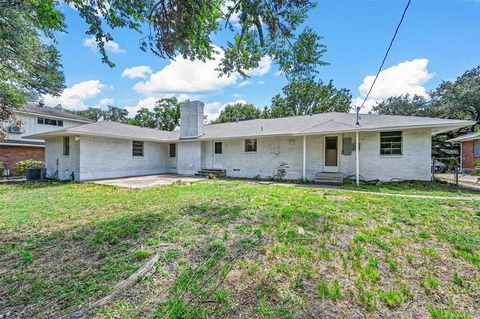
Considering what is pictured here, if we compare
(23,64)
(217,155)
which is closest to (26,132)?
(23,64)

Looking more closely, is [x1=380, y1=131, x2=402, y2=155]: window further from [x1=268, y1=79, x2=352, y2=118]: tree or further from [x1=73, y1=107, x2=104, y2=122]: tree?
[x1=73, y1=107, x2=104, y2=122]: tree

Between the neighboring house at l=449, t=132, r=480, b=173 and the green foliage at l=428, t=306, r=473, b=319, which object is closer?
the green foliage at l=428, t=306, r=473, b=319

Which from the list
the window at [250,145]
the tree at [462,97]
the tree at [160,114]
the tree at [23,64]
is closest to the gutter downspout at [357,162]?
the window at [250,145]

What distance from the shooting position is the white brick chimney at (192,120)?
16531mm

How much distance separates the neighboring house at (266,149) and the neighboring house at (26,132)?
5.96 metres

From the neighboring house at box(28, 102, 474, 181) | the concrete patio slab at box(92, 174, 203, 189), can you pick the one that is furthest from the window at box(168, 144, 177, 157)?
the concrete patio slab at box(92, 174, 203, 189)

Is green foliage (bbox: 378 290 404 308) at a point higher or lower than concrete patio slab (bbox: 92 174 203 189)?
lower

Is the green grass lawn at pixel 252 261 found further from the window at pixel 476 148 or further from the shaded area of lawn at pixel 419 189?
the window at pixel 476 148

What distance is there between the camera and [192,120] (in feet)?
54.7

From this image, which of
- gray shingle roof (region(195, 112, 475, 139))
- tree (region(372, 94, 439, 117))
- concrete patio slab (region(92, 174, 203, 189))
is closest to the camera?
gray shingle roof (region(195, 112, 475, 139))

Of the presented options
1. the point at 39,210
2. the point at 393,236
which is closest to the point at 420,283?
the point at 393,236

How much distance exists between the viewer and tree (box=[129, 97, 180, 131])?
3447 centimetres

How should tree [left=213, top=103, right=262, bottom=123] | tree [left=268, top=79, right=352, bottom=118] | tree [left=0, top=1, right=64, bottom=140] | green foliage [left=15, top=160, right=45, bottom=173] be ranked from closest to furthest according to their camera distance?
1. tree [left=0, top=1, right=64, bottom=140]
2. green foliage [left=15, top=160, right=45, bottom=173]
3. tree [left=268, top=79, right=352, bottom=118]
4. tree [left=213, top=103, right=262, bottom=123]

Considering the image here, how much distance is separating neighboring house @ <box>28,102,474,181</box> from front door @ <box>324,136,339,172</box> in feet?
0.16
